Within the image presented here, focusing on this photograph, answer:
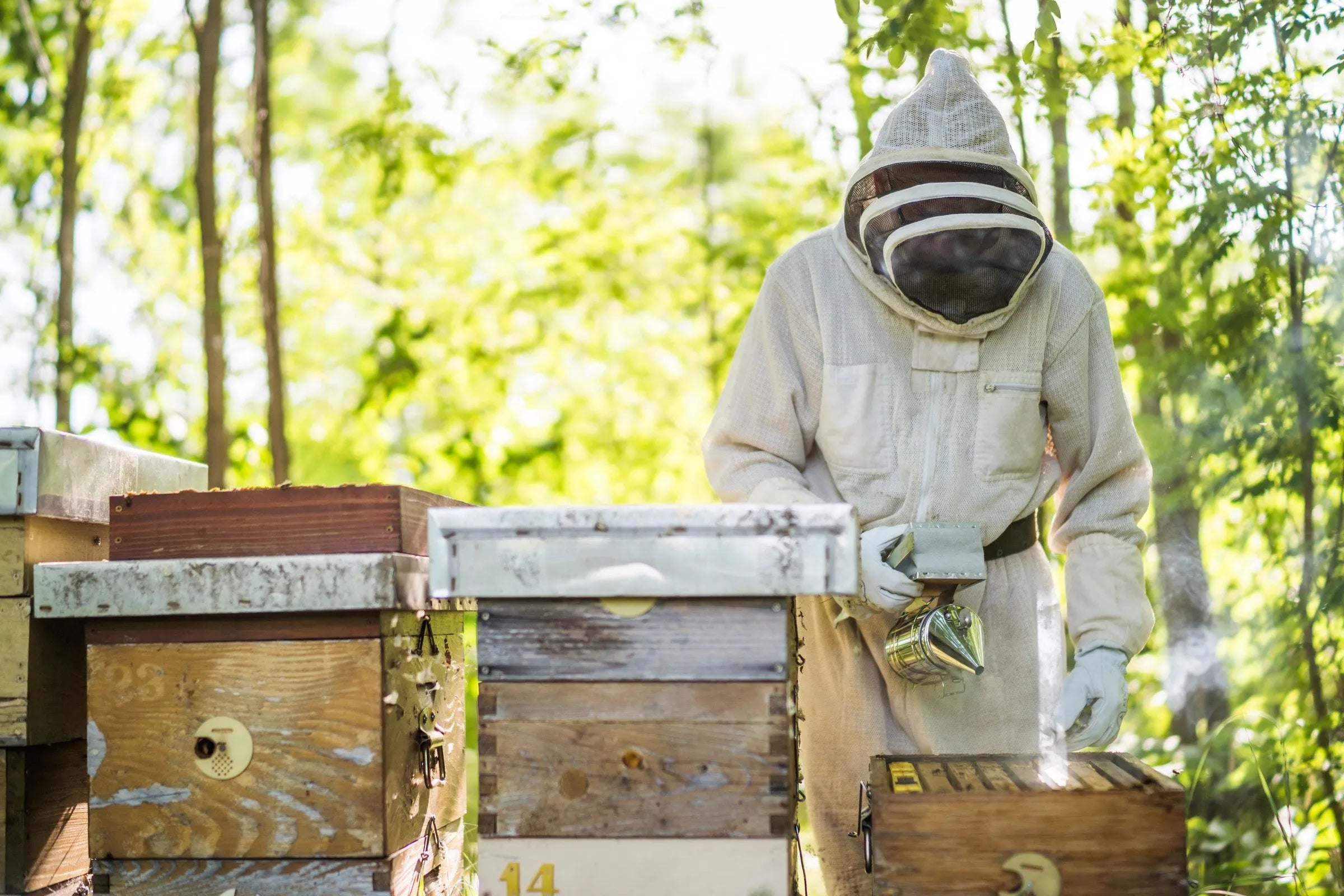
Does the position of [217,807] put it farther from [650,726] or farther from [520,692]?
[650,726]

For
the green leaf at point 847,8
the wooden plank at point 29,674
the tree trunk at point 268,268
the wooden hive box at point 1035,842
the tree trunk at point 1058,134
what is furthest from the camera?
the tree trunk at point 268,268

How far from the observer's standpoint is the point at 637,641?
1340 millimetres

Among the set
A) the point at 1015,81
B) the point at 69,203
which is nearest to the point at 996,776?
the point at 1015,81

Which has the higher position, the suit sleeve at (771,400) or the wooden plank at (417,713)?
the suit sleeve at (771,400)

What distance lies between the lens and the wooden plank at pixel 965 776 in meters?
1.32

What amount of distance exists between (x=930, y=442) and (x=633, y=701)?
0.81 metres

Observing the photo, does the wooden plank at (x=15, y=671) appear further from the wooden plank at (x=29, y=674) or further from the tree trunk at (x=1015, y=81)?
the tree trunk at (x=1015, y=81)

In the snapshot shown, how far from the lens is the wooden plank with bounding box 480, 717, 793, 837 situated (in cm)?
129

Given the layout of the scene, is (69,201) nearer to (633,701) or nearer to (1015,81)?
(1015,81)

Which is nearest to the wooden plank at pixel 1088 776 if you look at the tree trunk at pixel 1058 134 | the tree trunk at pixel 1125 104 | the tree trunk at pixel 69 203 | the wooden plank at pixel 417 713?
the wooden plank at pixel 417 713

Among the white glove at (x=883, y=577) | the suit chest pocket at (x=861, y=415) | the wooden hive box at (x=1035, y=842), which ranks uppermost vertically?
the suit chest pocket at (x=861, y=415)

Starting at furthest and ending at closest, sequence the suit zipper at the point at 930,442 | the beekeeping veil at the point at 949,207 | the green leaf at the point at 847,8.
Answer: the green leaf at the point at 847,8
the suit zipper at the point at 930,442
the beekeeping veil at the point at 949,207

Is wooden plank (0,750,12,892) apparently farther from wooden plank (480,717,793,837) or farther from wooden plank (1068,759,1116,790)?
wooden plank (1068,759,1116,790)

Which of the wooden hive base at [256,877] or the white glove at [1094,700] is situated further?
the white glove at [1094,700]
